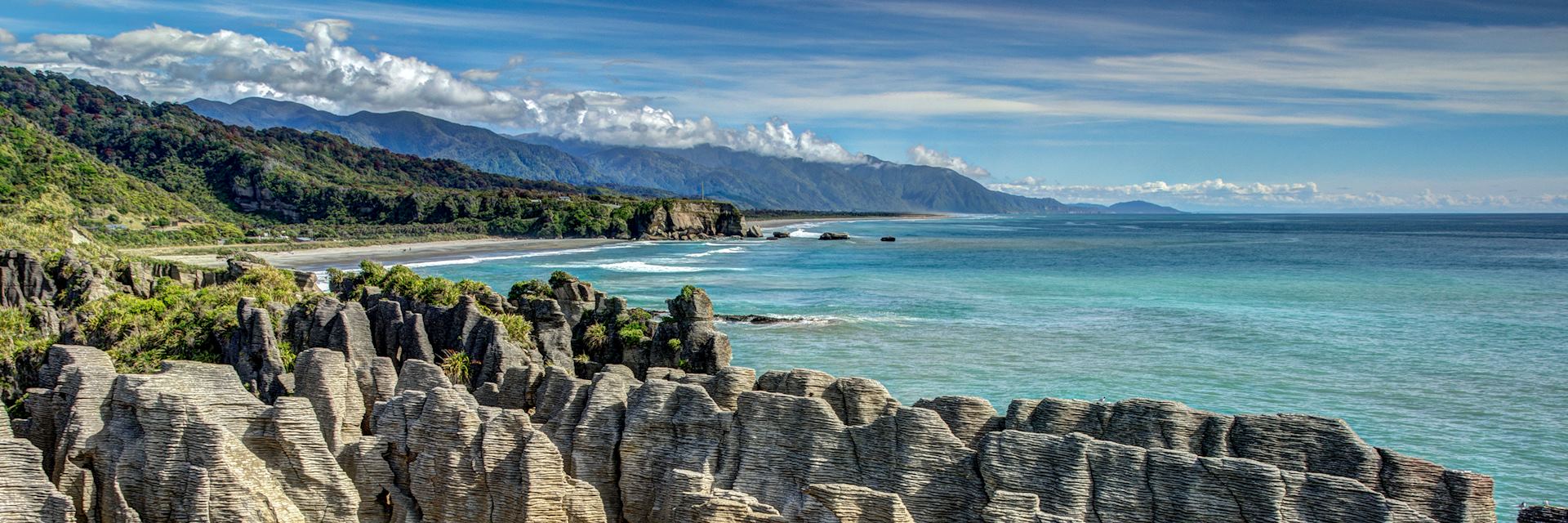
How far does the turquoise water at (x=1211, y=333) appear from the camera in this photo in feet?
109

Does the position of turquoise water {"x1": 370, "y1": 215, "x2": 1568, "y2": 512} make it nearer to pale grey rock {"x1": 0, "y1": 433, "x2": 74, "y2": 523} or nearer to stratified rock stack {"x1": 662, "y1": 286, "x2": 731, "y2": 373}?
stratified rock stack {"x1": 662, "y1": 286, "x2": 731, "y2": 373}

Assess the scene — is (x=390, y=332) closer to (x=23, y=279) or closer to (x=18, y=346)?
(x=18, y=346)

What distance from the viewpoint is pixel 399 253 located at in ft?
377

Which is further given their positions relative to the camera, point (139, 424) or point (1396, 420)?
point (1396, 420)

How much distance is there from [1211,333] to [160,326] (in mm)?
45431

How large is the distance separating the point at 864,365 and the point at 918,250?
338ft

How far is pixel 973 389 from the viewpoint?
36.0 metres

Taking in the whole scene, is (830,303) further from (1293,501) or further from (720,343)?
(1293,501)

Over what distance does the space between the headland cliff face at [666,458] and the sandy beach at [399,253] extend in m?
72.3

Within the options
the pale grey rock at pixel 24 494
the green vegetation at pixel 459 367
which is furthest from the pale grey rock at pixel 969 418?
the green vegetation at pixel 459 367

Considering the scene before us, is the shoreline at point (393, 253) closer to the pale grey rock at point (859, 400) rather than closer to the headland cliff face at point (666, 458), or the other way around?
the headland cliff face at point (666, 458)

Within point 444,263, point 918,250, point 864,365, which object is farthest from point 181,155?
point 864,365

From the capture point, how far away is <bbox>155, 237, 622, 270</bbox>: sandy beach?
91.1 meters

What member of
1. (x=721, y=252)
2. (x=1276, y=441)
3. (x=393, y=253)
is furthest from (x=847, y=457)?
(x=721, y=252)
